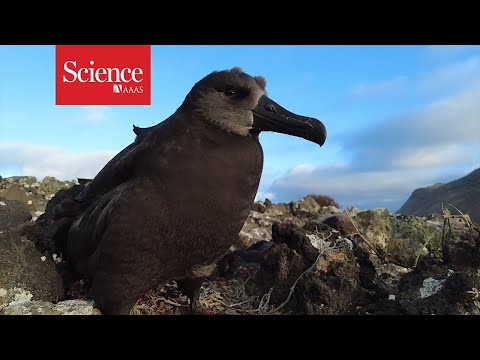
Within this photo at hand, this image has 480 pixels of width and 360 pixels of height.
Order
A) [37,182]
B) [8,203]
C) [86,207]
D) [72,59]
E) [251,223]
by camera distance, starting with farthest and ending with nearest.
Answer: [37,182] < [251,223] < [8,203] < [86,207] < [72,59]

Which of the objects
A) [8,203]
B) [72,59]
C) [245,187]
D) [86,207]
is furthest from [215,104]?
[8,203]

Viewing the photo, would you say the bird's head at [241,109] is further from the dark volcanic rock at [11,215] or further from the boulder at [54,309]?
the dark volcanic rock at [11,215]

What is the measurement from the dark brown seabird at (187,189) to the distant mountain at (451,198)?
29.3 feet

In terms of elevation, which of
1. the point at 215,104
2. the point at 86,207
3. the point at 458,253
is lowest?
the point at 458,253

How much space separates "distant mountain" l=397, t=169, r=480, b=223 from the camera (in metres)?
12.1

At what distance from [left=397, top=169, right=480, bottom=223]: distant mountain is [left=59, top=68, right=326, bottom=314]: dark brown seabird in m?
8.94

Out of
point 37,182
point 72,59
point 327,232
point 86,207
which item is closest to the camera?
point 72,59

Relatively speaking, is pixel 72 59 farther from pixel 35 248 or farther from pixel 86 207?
pixel 35 248

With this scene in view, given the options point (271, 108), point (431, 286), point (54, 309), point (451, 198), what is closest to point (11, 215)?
point (54, 309)

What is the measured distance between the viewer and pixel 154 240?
10.9ft

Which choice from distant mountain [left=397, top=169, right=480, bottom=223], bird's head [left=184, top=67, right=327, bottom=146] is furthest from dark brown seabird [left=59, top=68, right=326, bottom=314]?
distant mountain [left=397, top=169, right=480, bottom=223]

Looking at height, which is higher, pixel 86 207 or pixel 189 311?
pixel 86 207

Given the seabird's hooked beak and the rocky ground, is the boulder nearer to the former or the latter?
the rocky ground

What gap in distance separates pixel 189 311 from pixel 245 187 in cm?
150
